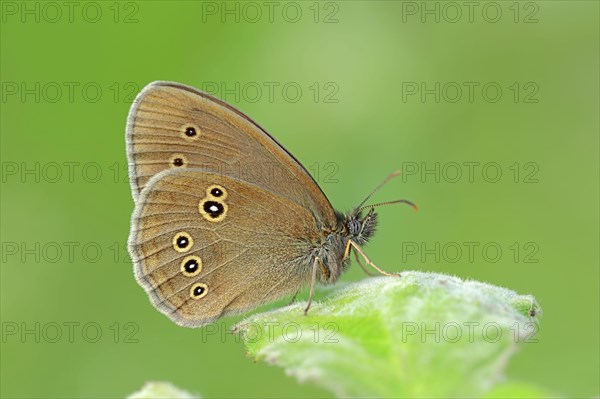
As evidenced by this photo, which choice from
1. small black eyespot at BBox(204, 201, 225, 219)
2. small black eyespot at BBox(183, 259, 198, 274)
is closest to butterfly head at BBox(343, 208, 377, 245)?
small black eyespot at BBox(204, 201, 225, 219)

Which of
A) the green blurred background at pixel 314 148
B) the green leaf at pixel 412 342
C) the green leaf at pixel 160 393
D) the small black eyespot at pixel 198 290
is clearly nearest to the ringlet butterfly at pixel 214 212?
the small black eyespot at pixel 198 290

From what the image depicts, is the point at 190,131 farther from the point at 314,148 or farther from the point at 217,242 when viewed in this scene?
the point at 314,148

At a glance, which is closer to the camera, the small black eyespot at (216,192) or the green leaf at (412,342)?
the green leaf at (412,342)

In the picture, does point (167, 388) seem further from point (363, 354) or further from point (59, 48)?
point (59, 48)

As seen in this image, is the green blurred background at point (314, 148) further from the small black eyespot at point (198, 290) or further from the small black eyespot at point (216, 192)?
the small black eyespot at point (216, 192)

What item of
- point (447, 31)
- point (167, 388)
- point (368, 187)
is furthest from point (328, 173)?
point (167, 388)

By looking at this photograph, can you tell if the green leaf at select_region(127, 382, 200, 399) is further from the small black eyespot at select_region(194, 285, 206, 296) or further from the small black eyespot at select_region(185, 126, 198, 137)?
the small black eyespot at select_region(185, 126, 198, 137)
